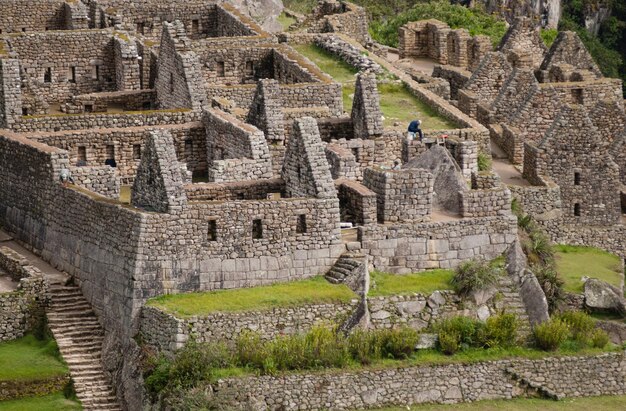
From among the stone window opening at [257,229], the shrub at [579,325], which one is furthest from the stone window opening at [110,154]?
the shrub at [579,325]

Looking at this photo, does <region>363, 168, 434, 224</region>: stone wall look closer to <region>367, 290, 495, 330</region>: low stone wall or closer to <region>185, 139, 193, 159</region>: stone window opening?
<region>367, 290, 495, 330</region>: low stone wall

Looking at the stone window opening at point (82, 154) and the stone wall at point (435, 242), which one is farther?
the stone window opening at point (82, 154)

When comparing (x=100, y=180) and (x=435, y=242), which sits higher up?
(x=100, y=180)

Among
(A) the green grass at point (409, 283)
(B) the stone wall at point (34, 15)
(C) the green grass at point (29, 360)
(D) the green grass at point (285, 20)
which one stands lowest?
(C) the green grass at point (29, 360)

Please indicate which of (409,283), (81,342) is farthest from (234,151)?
(81,342)

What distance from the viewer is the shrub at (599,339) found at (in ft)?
224

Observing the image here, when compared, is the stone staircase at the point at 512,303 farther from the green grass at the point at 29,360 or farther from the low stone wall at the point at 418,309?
the green grass at the point at 29,360

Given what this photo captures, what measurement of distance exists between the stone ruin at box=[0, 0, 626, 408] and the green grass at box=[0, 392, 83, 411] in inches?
51.7

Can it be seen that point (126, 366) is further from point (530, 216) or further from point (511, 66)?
point (511, 66)

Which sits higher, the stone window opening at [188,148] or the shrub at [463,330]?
the stone window opening at [188,148]

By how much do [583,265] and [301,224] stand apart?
10.0 m

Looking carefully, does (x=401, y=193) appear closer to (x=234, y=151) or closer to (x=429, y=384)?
Answer: (x=429, y=384)

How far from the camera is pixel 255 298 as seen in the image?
217ft

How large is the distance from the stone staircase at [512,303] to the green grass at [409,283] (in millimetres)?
1224
